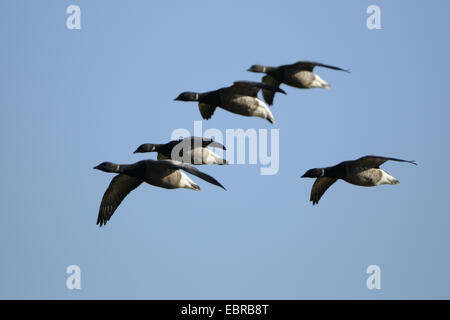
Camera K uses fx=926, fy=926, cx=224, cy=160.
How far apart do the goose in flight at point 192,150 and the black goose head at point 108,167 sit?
9.43ft

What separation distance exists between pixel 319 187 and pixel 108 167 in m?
7.64

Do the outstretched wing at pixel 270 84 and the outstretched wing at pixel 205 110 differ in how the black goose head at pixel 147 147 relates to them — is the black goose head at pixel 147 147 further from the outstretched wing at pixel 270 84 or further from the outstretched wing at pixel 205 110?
the outstretched wing at pixel 270 84

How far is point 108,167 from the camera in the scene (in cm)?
2559

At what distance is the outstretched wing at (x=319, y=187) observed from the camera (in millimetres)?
29797

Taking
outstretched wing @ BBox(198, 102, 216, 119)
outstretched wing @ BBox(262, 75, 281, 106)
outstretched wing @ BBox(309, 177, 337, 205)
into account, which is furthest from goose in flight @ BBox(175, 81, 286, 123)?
outstretched wing @ BBox(309, 177, 337, 205)

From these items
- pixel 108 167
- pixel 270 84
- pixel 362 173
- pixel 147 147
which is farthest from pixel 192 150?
pixel 362 173

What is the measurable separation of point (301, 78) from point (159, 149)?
16.2 feet

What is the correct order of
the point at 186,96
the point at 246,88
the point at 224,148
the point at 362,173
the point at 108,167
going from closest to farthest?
the point at 108,167 < the point at 246,88 < the point at 362,173 < the point at 224,148 < the point at 186,96

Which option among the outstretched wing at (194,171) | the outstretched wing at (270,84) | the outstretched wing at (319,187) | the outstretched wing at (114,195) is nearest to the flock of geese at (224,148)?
the outstretched wing at (114,195)

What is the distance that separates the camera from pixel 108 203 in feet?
90.4

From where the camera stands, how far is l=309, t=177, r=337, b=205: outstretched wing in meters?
29.8

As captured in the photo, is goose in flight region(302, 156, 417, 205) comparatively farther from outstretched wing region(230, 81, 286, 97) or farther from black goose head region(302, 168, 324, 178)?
outstretched wing region(230, 81, 286, 97)

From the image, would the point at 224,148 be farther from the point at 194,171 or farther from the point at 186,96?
the point at 194,171
